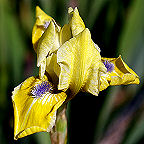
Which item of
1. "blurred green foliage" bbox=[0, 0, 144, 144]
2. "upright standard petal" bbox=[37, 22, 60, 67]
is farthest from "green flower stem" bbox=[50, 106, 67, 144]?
"blurred green foliage" bbox=[0, 0, 144, 144]

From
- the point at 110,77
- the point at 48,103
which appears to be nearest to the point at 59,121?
the point at 48,103

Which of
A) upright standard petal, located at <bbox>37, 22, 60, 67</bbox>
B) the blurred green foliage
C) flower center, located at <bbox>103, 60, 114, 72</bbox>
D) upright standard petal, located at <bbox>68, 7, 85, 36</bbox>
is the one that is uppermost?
upright standard petal, located at <bbox>68, 7, 85, 36</bbox>

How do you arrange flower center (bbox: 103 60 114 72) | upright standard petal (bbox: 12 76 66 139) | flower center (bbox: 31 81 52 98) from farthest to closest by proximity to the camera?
flower center (bbox: 103 60 114 72) < flower center (bbox: 31 81 52 98) < upright standard petal (bbox: 12 76 66 139)

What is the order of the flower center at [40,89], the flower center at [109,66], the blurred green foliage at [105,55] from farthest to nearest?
1. the blurred green foliage at [105,55]
2. the flower center at [109,66]
3. the flower center at [40,89]

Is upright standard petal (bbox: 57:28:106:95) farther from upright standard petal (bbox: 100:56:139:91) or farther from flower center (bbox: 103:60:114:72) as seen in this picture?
flower center (bbox: 103:60:114:72)

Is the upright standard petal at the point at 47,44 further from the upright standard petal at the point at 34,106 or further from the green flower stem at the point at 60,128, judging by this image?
the green flower stem at the point at 60,128

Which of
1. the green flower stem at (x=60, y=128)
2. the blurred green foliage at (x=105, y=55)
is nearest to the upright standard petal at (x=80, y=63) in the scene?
the green flower stem at (x=60, y=128)
